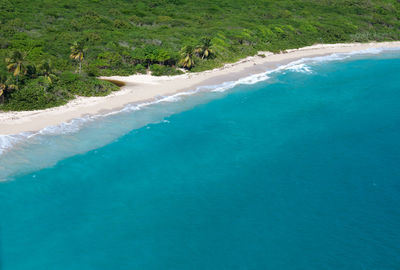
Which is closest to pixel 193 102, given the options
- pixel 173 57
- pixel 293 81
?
pixel 173 57

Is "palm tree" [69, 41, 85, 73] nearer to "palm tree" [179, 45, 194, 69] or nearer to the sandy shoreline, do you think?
the sandy shoreline

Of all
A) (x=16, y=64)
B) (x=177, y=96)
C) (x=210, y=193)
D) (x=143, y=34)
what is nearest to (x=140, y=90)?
(x=177, y=96)

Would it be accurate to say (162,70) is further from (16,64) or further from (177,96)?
(16,64)

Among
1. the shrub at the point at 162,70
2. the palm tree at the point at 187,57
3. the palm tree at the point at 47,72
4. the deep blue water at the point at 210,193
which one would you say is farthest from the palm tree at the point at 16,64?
the palm tree at the point at 187,57

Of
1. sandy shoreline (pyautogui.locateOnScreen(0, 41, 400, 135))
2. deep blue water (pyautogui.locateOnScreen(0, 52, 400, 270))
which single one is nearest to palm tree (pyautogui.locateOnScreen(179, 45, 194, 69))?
sandy shoreline (pyautogui.locateOnScreen(0, 41, 400, 135))

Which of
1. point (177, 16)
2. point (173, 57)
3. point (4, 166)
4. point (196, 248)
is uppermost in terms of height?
point (177, 16)

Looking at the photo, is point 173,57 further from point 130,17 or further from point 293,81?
point 130,17
